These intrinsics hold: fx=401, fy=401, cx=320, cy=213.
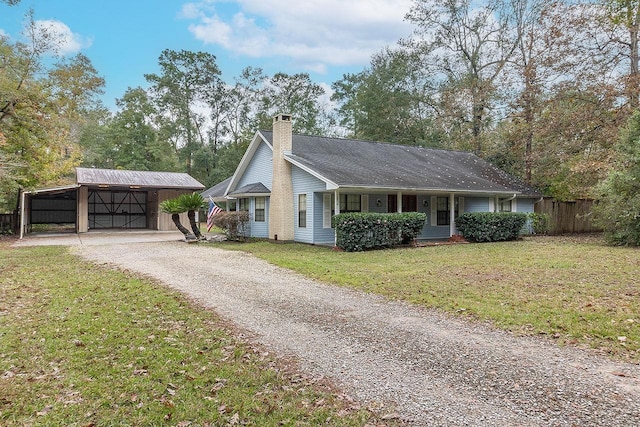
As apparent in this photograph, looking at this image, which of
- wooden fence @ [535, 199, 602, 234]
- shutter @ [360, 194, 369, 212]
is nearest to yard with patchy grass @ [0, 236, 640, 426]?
shutter @ [360, 194, 369, 212]

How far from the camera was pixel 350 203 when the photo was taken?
15836 mm

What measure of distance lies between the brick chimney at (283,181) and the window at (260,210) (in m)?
1.58

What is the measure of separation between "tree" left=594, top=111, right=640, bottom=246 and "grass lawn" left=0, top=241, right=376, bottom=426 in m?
14.5

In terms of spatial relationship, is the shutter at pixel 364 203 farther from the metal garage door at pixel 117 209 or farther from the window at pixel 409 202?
the metal garage door at pixel 117 209

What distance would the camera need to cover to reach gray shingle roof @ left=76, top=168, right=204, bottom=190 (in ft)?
69.1

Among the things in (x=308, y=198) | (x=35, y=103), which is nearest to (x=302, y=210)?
(x=308, y=198)

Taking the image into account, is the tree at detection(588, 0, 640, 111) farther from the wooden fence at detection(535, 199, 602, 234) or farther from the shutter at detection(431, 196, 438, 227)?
the shutter at detection(431, 196, 438, 227)

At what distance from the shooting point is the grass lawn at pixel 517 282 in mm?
5105

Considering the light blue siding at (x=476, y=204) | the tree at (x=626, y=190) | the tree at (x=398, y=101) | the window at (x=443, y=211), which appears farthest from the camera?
the tree at (x=398, y=101)

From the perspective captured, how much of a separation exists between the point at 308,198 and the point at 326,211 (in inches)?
34.2

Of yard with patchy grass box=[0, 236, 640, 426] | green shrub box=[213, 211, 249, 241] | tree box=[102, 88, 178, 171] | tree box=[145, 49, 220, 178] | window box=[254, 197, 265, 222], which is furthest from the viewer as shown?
tree box=[145, 49, 220, 178]

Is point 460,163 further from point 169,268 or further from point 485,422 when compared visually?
point 485,422

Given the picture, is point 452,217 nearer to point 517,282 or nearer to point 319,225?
point 319,225

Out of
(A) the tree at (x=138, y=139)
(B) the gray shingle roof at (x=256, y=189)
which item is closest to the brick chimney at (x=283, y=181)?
(B) the gray shingle roof at (x=256, y=189)
